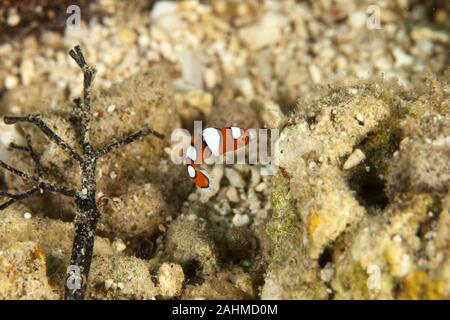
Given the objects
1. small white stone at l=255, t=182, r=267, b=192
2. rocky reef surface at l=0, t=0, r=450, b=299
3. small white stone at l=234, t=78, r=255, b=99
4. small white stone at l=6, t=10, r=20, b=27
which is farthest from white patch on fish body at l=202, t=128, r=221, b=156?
small white stone at l=6, t=10, r=20, b=27

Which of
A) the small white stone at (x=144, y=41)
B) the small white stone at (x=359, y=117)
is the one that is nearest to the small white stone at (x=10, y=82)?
the small white stone at (x=144, y=41)

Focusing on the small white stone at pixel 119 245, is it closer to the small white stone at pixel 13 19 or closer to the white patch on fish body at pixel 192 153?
the white patch on fish body at pixel 192 153

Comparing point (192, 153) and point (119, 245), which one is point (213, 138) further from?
point (119, 245)

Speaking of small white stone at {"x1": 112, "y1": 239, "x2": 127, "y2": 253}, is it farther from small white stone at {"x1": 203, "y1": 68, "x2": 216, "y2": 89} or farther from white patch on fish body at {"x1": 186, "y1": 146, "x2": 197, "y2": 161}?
small white stone at {"x1": 203, "y1": 68, "x2": 216, "y2": 89}

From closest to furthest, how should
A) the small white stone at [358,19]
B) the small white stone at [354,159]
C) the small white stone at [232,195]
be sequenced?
the small white stone at [354,159] → the small white stone at [232,195] → the small white stone at [358,19]

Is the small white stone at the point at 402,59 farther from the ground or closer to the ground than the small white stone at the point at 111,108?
farther from the ground

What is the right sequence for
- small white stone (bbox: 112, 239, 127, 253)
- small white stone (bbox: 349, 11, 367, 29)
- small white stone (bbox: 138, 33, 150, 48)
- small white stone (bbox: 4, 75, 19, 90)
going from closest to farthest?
small white stone (bbox: 112, 239, 127, 253) → small white stone (bbox: 4, 75, 19, 90) → small white stone (bbox: 138, 33, 150, 48) → small white stone (bbox: 349, 11, 367, 29)
